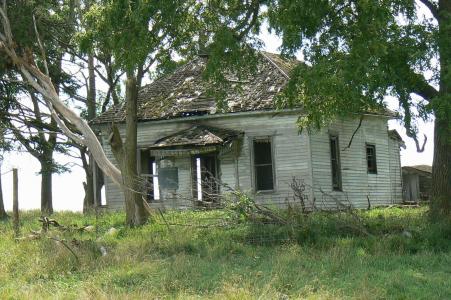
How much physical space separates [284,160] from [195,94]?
4.64 meters

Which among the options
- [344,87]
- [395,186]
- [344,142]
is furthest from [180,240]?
[395,186]

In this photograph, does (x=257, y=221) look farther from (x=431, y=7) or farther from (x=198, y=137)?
(x=198, y=137)

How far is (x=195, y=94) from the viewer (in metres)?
25.6

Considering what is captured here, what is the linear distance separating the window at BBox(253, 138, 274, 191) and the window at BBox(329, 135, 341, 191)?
231 centimetres

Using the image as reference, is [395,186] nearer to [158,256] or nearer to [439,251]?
[439,251]

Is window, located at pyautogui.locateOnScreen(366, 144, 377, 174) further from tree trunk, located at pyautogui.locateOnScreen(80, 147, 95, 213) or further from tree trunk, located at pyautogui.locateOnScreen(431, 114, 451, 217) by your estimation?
tree trunk, located at pyautogui.locateOnScreen(80, 147, 95, 213)

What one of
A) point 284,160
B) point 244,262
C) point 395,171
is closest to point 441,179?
point 244,262

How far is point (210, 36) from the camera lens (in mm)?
18438

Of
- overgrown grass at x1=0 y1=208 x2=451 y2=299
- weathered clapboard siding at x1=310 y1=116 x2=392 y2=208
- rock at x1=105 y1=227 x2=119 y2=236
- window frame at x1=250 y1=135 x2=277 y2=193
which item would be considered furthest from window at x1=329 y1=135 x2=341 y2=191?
rock at x1=105 y1=227 x2=119 y2=236

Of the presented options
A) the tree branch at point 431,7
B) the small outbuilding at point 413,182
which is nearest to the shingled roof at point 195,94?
the tree branch at point 431,7

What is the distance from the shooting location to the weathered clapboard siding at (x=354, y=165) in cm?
2362

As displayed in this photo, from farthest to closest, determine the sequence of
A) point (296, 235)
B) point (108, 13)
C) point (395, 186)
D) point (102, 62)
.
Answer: point (102, 62) → point (395, 186) → point (108, 13) → point (296, 235)

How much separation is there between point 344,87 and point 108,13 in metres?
6.20

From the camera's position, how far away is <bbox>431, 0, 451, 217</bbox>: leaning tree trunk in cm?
1390
